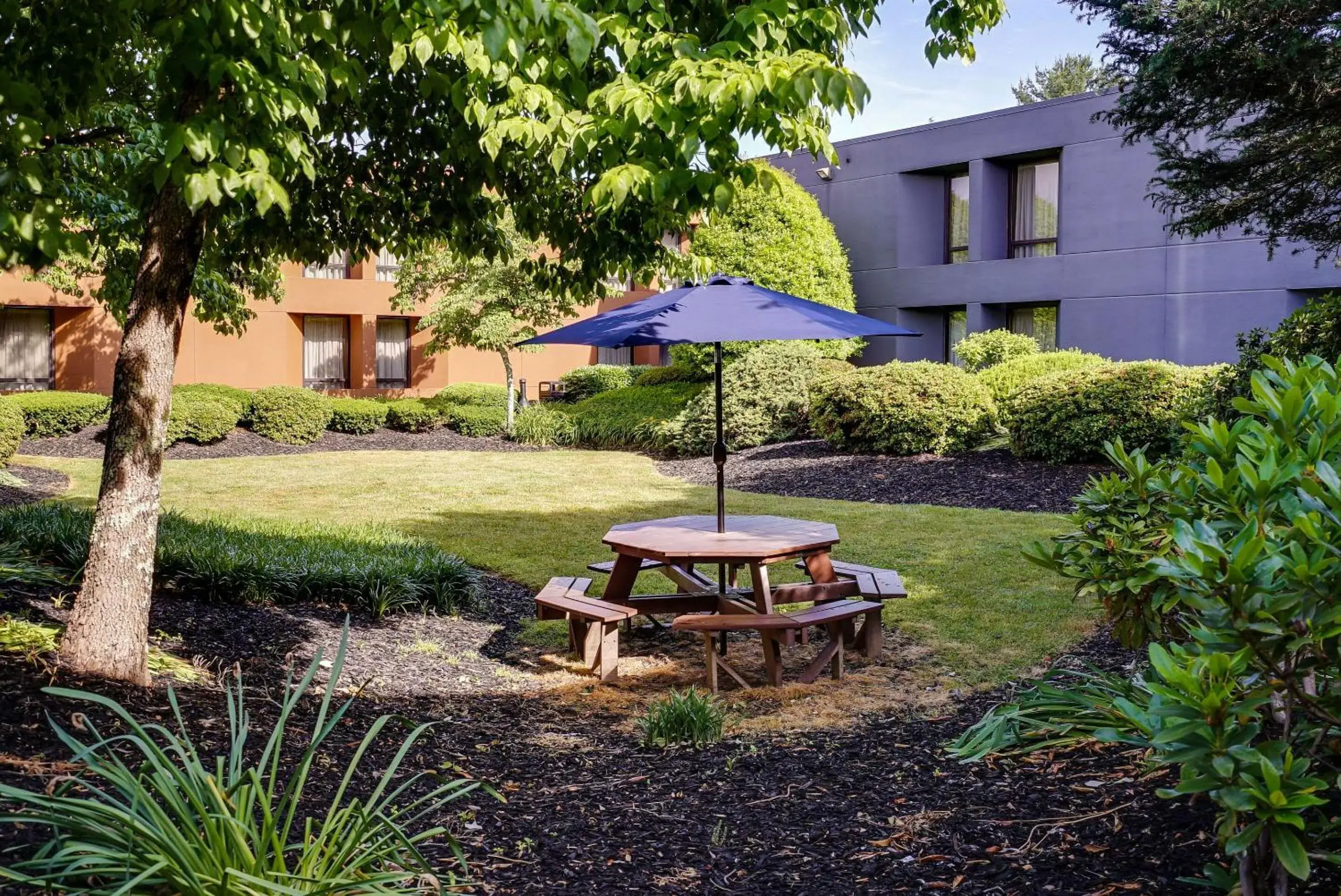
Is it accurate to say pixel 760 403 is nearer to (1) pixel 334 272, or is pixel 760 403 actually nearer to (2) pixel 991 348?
(2) pixel 991 348

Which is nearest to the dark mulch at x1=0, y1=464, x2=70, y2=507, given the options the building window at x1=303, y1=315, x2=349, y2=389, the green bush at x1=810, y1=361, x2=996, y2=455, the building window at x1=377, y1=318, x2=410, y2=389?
the green bush at x1=810, y1=361, x2=996, y2=455

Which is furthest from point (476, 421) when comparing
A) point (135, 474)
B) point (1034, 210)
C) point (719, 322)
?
point (135, 474)

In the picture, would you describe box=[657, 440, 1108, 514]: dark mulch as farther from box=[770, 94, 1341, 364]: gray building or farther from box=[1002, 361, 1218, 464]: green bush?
box=[770, 94, 1341, 364]: gray building

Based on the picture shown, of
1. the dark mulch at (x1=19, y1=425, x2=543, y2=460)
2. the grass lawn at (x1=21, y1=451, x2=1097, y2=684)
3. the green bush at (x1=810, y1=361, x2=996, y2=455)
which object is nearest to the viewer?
the grass lawn at (x1=21, y1=451, x2=1097, y2=684)

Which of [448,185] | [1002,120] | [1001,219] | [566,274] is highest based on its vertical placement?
[1002,120]

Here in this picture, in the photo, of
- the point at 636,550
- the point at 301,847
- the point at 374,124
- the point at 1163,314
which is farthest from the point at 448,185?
the point at 1163,314

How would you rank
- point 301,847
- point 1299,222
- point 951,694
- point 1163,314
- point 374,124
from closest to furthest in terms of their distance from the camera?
point 301,847
point 951,694
point 374,124
point 1299,222
point 1163,314

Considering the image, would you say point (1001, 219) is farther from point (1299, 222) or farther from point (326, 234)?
point (326, 234)

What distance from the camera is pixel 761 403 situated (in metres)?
18.4

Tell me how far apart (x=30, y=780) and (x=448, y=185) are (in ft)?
14.3

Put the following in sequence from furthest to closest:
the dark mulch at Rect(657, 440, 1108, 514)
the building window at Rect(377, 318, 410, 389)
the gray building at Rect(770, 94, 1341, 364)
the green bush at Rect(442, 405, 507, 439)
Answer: the building window at Rect(377, 318, 410, 389)
the green bush at Rect(442, 405, 507, 439)
the gray building at Rect(770, 94, 1341, 364)
the dark mulch at Rect(657, 440, 1108, 514)

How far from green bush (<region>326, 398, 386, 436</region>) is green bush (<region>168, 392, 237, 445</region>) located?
2.27m

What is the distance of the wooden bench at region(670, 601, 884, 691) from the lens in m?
6.20

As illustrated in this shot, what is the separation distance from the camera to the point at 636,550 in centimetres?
688
